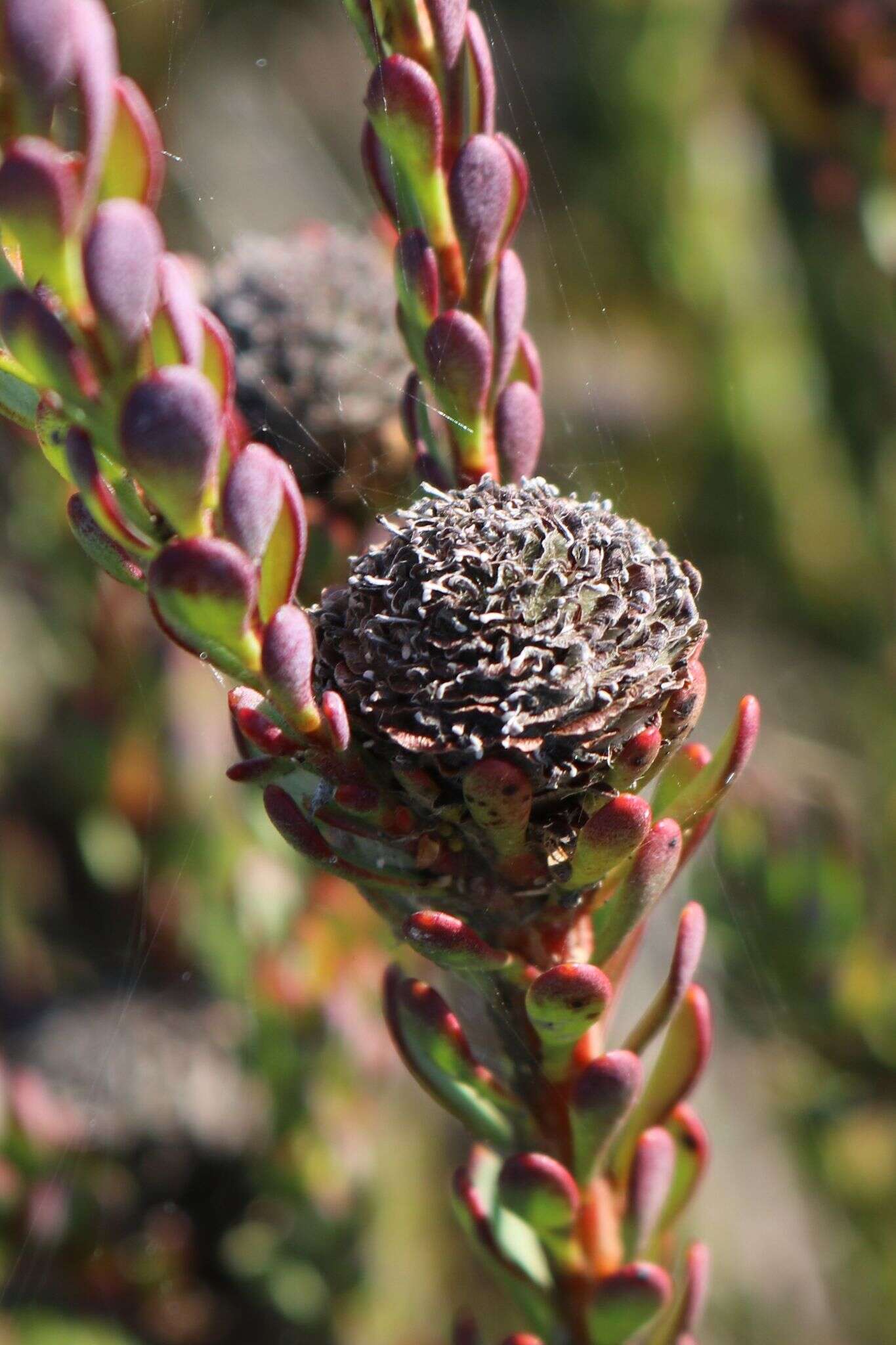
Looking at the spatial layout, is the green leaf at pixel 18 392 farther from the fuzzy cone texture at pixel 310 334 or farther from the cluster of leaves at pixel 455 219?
the fuzzy cone texture at pixel 310 334

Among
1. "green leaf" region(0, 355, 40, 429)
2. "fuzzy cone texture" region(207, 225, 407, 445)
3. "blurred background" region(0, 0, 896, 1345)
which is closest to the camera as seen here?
"green leaf" region(0, 355, 40, 429)

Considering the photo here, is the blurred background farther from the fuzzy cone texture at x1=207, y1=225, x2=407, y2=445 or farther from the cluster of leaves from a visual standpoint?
the cluster of leaves

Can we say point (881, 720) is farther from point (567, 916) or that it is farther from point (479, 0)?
point (479, 0)

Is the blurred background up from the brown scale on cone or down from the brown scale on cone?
down

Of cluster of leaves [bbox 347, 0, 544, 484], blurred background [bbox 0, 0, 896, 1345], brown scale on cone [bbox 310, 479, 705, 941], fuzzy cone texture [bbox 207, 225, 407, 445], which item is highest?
cluster of leaves [bbox 347, 0, 544, 484]

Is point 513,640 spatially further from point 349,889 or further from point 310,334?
point 349,889

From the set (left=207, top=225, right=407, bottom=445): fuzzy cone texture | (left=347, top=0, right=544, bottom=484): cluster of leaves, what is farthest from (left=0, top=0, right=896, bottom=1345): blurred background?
(left=347, top=0, right=544, bottom=484): cluster of leaves

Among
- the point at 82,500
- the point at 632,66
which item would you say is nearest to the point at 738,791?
the point at 82,500

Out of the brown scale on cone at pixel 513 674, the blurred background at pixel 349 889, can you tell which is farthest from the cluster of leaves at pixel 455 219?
the blurred background at pixel 349 889
